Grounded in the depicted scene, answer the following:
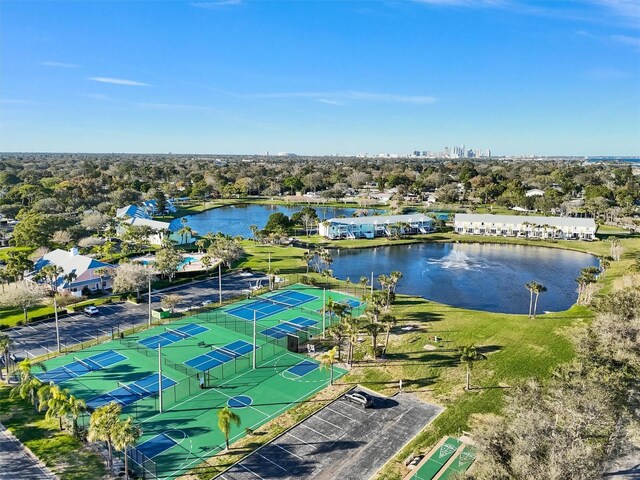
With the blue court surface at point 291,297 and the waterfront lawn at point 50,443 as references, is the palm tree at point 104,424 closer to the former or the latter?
the waterfront lawn at point 50,443

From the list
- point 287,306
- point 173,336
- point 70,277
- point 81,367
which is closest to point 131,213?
point 70,277

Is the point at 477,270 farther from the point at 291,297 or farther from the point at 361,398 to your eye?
the point at 361,398

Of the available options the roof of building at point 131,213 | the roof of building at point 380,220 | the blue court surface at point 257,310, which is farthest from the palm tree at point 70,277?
the roof of building at point 380,220

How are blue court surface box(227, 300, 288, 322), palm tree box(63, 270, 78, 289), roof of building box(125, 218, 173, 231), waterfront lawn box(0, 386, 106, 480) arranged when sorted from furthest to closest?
roof of building box(125, 218, 173, 231) → palm tree box(63, 270, 78, 289) → blue court surface box(227, 300, 288, 322) → waterfront lawn box(0, 386, 106, 480)

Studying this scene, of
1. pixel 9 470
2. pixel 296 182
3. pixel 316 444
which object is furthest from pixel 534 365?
pixel 296 182

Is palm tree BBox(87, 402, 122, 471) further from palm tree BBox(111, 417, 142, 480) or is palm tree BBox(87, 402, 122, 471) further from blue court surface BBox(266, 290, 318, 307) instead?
blue court surface BBox(266, 290, 318, 307)

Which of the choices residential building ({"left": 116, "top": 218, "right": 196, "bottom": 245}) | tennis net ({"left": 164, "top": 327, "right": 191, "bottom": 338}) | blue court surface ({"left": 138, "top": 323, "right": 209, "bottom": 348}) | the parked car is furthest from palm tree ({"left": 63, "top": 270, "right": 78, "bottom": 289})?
the parked car
